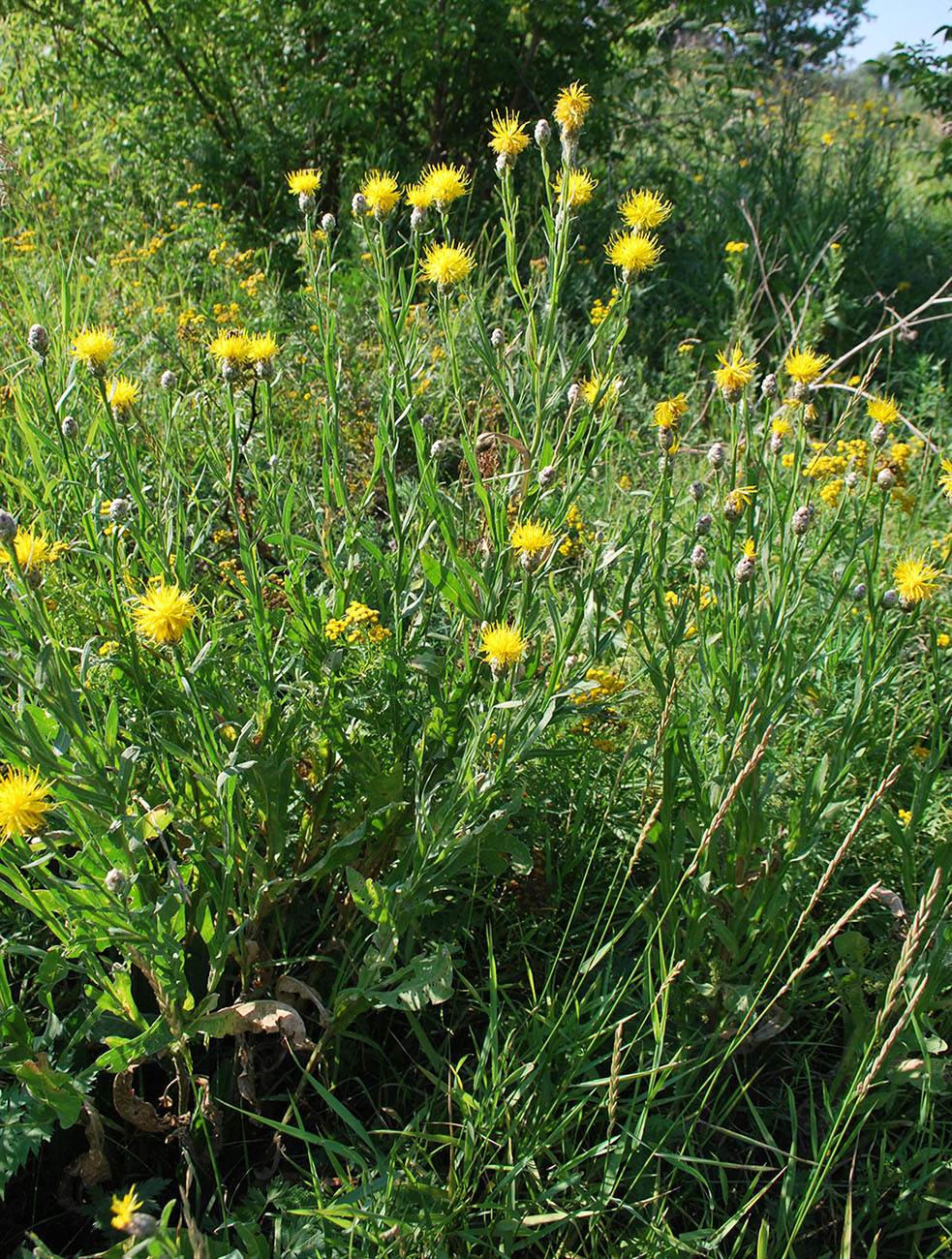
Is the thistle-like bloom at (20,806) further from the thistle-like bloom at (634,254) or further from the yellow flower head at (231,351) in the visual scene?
the thistle-like bloom at (634,254)

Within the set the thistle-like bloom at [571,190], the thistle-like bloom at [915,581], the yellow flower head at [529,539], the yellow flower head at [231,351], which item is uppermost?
the thistle-like bloom at [571,190]

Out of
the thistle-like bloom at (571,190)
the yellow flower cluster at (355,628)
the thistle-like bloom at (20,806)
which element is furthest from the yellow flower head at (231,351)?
the thistle-like bloom at (20,806)

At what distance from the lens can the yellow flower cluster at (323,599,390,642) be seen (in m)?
1.68

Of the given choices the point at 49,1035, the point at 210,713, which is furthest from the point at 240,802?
the point at 49,1035

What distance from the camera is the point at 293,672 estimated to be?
5.87 ft

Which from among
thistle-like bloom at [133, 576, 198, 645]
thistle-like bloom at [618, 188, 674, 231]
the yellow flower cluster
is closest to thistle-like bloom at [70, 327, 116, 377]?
thistle-like bloom at [133, 576, 198, 645]

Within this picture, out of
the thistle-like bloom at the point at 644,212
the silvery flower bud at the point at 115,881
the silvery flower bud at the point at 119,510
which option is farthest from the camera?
the thistle-like bloom at the point at 644,212

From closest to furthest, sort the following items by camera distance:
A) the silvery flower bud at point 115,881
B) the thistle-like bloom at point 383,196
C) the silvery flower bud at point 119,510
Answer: the silvery flower bud at point 115,881 < the silvery flower bud at point 119,510 < the thistle-like bloom at point 383,196

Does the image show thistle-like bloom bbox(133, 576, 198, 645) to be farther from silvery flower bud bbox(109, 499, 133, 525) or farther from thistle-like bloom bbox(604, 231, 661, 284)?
thistle-like bloom bbox(604, 231, 661, 284)

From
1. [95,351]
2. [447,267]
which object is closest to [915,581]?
[447,267]

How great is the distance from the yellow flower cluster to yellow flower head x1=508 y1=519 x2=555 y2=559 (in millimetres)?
295

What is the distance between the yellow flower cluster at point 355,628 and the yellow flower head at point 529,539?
0.29 m

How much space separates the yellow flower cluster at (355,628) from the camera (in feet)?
5.52

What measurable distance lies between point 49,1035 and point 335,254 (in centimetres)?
437
